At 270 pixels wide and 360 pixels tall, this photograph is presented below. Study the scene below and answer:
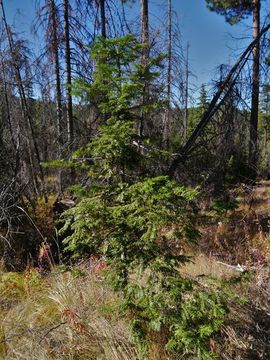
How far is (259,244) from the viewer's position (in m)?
5.25

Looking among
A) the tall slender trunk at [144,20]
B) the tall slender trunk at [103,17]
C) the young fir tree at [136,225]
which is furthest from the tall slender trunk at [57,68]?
the young fir tree at [136,225]

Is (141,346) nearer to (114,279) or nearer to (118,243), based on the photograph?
(114,279)

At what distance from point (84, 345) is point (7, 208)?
10.2 ft

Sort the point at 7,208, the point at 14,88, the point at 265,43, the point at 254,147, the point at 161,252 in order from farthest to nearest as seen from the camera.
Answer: the point at 14,88, the point at 7,208, the point at 254,147, the point at 265,43, the point at 161,252

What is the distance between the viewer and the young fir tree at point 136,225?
7.48 ft

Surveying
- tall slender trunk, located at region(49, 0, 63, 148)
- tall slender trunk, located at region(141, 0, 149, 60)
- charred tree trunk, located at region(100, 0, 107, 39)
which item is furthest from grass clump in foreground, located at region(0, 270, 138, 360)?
charred tree trunk, located at region(100, 0, 107, 39)

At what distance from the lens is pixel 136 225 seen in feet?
8.12

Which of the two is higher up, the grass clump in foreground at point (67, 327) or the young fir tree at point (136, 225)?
the young fir tree at point (136, 225)

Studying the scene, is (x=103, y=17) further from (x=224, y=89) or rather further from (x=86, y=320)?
(x=86, y=320)

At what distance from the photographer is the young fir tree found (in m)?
2.28

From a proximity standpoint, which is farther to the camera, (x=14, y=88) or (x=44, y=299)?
(x=14, y=88)

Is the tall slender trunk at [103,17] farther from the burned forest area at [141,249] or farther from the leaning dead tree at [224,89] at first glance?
the leaning dead tree at [224,89]

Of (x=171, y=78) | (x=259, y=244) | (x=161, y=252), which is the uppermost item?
(x=171, y=78)

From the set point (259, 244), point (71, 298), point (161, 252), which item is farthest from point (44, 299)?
point (259, 244)
